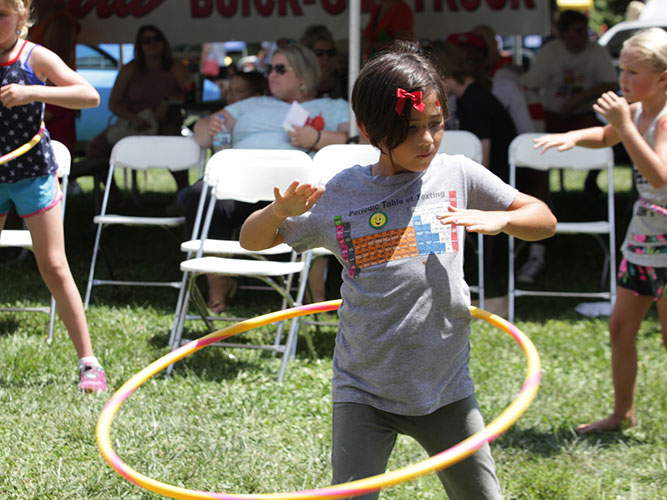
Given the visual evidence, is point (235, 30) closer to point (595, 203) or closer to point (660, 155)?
point (595, 203)

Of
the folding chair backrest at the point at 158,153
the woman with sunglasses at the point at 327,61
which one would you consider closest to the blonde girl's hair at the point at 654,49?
the folding chair backrest at the point at 158,153

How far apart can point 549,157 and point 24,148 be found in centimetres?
366

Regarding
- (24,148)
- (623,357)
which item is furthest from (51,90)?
(623,357)

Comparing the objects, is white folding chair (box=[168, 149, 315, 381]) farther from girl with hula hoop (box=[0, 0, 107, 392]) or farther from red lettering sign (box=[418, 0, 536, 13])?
red lettering sign (box=[418, 0, 536, 13])

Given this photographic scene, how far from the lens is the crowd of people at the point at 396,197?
2.13m

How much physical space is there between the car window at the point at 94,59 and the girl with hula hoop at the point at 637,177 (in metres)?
10.4

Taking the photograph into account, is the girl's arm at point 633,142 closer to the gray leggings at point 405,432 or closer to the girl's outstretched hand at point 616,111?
the girl's outstretched hand at point 616,111

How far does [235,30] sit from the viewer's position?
361 inches

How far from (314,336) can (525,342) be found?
10.2ft

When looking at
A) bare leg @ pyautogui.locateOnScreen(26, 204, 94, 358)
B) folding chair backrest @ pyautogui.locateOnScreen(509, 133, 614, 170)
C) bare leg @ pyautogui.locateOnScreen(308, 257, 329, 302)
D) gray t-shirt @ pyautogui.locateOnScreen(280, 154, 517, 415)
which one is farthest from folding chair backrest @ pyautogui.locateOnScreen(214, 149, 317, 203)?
gray t-shirt @ pyautogui.locateOnScreen(280, 154, 517, 415)

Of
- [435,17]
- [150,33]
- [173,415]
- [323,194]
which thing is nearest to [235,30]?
[150,33]

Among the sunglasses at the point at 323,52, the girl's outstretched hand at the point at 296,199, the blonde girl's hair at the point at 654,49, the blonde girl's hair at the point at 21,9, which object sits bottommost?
the sunglasses at the point at 323,52

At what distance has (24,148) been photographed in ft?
12.1

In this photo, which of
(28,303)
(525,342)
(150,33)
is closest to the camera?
(525,342)
